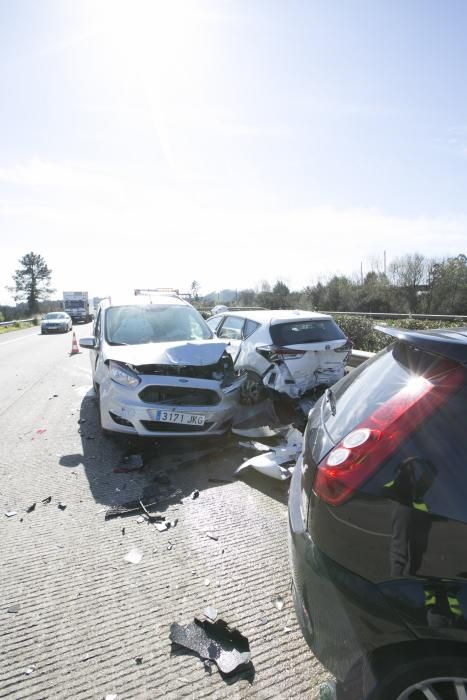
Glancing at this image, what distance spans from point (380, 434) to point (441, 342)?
46 centimetres

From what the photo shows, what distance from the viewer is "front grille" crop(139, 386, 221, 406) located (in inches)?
189

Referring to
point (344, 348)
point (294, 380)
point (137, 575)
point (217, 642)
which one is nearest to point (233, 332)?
point (294, 380)

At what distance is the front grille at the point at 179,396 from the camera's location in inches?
189

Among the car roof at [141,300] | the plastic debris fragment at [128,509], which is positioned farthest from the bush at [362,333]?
the plastic debris fragment at [128,509]

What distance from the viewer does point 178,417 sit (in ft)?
15.6

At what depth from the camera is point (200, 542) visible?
322 cm

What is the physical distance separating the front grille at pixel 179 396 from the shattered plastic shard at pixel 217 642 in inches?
105

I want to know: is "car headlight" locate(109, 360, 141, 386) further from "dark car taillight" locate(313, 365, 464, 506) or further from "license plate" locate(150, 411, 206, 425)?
"dark car taillight" locate(313, 365, 464, 506)

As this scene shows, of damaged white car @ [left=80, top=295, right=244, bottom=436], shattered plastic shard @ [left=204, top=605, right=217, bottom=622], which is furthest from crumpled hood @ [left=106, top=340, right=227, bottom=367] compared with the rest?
shattered plastic shard @ [left=204, top=605, right=217, bottom=622]

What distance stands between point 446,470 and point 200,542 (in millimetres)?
2305

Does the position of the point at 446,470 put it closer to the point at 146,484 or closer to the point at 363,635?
the point at 363,635

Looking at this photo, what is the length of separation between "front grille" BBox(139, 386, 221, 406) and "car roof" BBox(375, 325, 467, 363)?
3.29 meters

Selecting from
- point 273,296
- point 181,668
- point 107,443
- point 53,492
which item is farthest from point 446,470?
point 273,296

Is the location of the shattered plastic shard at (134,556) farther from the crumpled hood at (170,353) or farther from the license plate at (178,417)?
the crumpled hood at (170,353)
